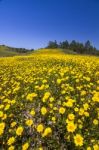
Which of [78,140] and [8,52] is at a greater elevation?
[78,140]

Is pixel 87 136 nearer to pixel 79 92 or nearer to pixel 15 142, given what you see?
pixel 15 142

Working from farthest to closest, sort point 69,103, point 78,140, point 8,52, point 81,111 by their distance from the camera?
point 8,52
point 69,103
point 81,111
point 78,140

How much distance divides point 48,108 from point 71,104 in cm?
58

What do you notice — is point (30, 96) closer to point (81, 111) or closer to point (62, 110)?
point (62, 110)

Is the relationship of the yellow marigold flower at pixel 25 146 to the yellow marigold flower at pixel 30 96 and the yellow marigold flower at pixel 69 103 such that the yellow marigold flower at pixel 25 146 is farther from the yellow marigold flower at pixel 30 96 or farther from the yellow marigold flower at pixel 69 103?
the yellow marigold flower at pixel 30 96

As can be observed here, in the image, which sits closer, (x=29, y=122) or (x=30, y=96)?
(x=29, y=122)

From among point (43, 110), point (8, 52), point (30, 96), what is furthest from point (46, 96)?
point (8, 52)

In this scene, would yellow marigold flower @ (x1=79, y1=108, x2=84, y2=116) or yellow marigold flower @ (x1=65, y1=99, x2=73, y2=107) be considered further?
yellow marigold flower @ (x1=65, y1=99, x2=73, y2=107)

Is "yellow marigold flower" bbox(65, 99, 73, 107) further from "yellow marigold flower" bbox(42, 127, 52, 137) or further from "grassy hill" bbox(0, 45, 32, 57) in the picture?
"grassy hill" bbox(0, 45, 32, 57)

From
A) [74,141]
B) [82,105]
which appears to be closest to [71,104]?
[82,105]

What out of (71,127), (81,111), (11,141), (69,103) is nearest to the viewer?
(71,127)

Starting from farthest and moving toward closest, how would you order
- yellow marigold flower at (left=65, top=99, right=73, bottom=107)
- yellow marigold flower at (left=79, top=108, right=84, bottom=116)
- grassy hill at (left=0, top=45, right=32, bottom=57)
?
grassy hill at (left=0, top=45, right=32, bottom=57)
yellow marigold flower at (left=65, top=99, right=73, bottom=107)
yellow marigold flower at (left=79, top=108, right=84, bottom=116)

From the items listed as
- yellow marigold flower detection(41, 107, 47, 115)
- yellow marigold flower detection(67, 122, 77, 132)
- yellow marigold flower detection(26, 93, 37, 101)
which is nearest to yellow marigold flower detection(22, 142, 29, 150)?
yellow marigold flower detection(67, 122, 77, 132)

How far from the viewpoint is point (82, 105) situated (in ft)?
21.9
